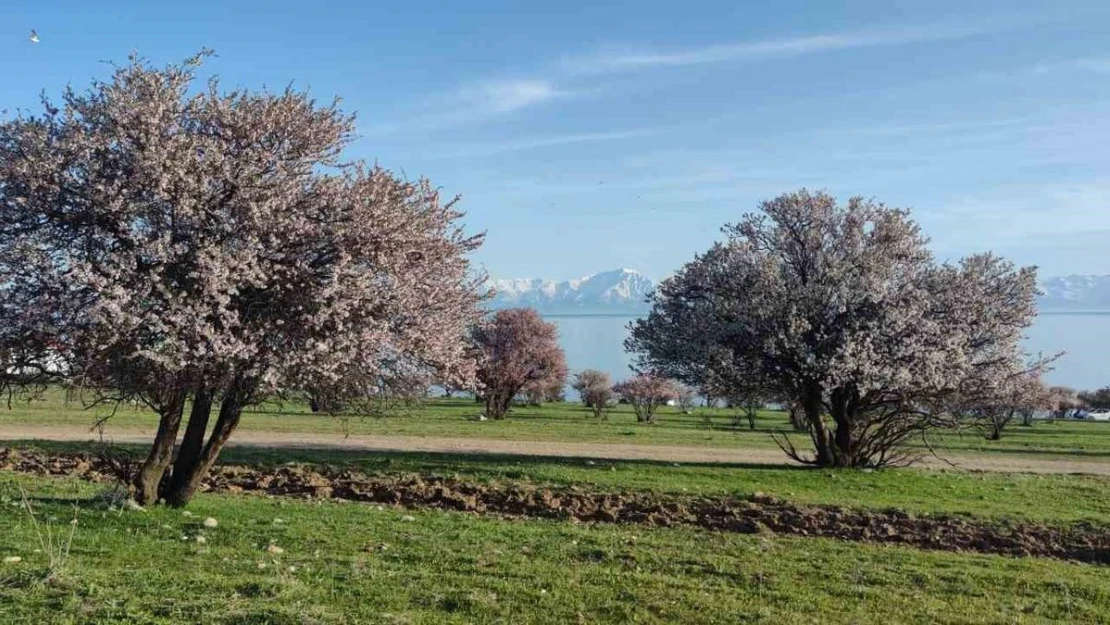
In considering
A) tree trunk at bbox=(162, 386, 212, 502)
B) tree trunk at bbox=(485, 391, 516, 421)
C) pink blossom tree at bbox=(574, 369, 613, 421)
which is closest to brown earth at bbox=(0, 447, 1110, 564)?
tree trunk at bbox=(162, 386, 212, 502)

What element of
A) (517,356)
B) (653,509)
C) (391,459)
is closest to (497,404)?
(517,356)

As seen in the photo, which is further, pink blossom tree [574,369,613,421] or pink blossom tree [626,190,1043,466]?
pink blossom tree [574,369,613,421]

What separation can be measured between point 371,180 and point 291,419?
→ 26333 mm

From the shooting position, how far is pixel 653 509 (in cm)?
1430

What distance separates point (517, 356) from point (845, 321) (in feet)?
87.6

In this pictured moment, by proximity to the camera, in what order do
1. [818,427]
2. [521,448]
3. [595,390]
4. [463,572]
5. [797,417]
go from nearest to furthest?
[463,572], [818,427], [521,448], [797,417], [595,390]

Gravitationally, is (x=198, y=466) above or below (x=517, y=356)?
below

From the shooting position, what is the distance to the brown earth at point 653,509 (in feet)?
41.0

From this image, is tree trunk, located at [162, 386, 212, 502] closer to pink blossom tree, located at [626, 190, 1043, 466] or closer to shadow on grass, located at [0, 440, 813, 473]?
shadow on grass, located at [0, 440, 813, 473]

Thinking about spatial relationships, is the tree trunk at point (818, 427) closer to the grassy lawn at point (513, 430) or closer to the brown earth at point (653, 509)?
the grassy lawn at point (513, 430)

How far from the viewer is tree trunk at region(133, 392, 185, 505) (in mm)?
12016

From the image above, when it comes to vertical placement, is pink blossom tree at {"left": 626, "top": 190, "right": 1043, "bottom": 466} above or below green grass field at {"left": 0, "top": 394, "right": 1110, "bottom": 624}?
above

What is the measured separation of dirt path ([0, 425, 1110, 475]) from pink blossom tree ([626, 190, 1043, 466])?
2.73 meters

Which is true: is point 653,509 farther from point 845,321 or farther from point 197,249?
point 845,321
